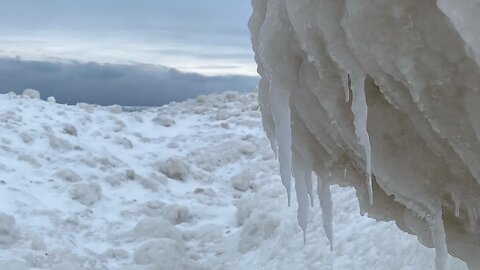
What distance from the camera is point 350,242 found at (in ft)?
23.9

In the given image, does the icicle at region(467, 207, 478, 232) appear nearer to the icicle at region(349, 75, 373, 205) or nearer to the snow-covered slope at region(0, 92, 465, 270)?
the icicle at region(349, 75, 373, 205)

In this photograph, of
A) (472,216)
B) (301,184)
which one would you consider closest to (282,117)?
(301,184)

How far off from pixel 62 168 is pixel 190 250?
3.74 meters

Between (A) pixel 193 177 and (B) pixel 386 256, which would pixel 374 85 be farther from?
(A) pixel 193 177

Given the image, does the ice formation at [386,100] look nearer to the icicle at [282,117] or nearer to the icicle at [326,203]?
the icicle at [282,117]

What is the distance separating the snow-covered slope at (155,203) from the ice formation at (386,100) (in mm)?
1833

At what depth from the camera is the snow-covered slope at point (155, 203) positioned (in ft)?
25.5

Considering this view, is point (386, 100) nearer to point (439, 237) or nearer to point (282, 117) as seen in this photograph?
point (282, 117)

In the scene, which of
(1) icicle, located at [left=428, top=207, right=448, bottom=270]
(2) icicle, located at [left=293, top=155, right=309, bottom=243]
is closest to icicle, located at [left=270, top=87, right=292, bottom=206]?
(2) icicle, located at [left=293, top=155, right=309, bottom=243]

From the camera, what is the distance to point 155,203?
11312 millimetres

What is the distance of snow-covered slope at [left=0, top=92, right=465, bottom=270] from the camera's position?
7.77 metres

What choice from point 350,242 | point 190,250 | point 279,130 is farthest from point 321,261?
point 279,130

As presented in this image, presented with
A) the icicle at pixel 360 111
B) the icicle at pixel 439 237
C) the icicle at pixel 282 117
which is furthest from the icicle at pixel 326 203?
the icicle at pixel 360 111

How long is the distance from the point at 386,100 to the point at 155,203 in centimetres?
834
